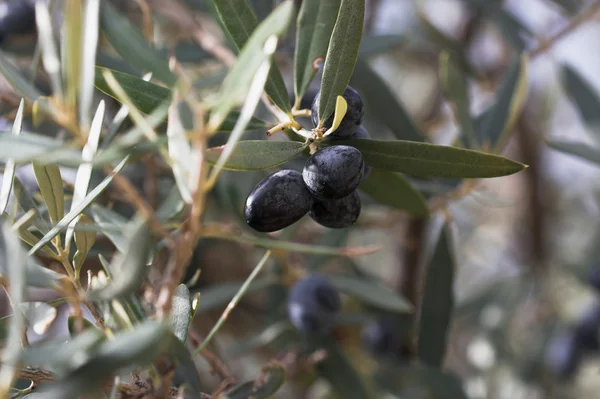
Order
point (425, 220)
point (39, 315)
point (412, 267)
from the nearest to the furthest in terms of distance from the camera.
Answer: point (39, 315) → point (425, 220) → point (412, 267)

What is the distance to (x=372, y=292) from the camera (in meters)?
1.15

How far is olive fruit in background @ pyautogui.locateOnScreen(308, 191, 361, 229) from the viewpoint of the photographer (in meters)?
0.65

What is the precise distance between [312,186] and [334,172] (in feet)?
0.12

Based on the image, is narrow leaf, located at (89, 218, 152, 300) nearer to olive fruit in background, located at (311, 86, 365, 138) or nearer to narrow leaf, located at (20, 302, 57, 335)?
narrow leaf, located at (20, 302, 57, 335)

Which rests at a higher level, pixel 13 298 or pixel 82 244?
pixel 13 298

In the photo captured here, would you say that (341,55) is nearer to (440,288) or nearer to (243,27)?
(243,27)

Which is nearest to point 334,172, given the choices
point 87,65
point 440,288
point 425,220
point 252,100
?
point 252,100

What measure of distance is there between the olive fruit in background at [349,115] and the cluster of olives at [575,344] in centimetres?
138

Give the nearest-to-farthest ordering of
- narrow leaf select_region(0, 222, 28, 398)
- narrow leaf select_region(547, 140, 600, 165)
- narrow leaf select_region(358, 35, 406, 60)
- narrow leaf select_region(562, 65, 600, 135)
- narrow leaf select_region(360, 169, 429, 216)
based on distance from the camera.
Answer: narrow leaf select_region(0, 222, 28, 398) < narrow leaf select_region(360, 169, 429, 216) < narrow leaf select_region(547, 140, 600, 165) < narrow leaf select_region(358, 35, 406, 60) < narrow leaf select_region(562, 65, 600, 135)

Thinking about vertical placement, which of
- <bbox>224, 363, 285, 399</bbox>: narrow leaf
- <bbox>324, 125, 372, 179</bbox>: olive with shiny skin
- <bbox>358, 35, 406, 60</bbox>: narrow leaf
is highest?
<bbox>324, 125, 372, 179</bbox>: olive with shiny skin

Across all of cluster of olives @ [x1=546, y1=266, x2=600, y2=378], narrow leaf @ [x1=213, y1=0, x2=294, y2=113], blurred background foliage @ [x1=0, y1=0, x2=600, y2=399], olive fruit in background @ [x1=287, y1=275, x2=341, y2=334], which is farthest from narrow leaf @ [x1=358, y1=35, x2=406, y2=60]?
cluster of olives @ [x1=546, y1=266, x2=600, y2=378]

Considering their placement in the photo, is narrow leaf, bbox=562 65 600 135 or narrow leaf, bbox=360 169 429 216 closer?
narrow leaf, bbox=360 169 429 216

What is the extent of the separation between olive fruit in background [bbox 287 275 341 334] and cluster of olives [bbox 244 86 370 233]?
511mm

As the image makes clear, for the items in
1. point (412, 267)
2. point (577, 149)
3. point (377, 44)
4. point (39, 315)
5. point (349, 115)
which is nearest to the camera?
point (39, 315)
